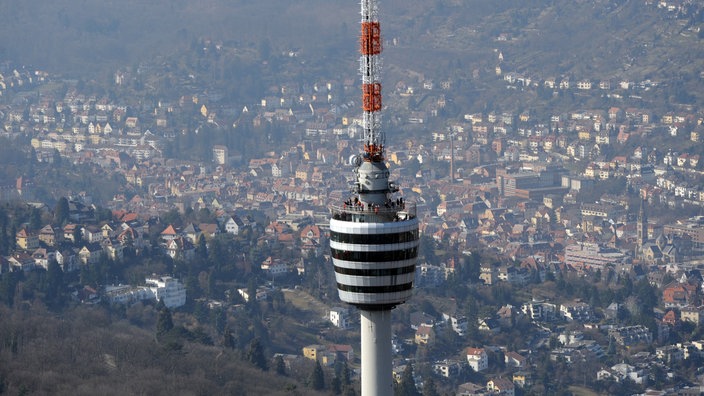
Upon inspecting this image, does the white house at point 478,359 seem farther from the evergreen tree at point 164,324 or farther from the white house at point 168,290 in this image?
the evergreen tree at point 164,324

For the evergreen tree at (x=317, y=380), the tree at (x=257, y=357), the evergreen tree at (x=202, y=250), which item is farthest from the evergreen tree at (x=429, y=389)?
the evergreen tree at (x=202, y=250)

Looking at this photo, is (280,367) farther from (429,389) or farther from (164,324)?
(429,389)

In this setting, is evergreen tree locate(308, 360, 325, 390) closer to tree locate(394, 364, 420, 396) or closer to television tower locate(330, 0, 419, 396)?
tree locate(394, 364, 420, 396)

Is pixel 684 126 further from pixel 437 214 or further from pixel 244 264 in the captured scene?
pixel 244 264

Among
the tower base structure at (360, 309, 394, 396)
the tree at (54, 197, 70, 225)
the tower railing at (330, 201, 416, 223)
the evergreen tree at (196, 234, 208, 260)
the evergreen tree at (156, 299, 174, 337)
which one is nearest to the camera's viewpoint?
the tower railing at (330, 201, 416, 223)

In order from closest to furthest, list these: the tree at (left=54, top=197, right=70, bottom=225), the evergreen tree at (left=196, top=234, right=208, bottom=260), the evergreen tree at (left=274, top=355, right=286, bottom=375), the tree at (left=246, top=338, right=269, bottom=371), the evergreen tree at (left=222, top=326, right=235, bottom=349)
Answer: the tree at (left=246, top=338, right=269, bottom=371)
the evergreen tree at (left=274, top=355, right=286, bottom=375)
the evergreen tree at (left=222, top=326, right=235, bottom=349)
the evergreen tree at (left=196, top=234, right=208, bottom=260)
the tree at (left=54, top=197, right=70, bottom=225)

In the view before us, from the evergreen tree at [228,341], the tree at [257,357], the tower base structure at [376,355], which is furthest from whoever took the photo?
the evergreen tree at [228,341]

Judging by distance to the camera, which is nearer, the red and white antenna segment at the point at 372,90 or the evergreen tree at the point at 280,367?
the red and white antenna segment at the point at 372,90

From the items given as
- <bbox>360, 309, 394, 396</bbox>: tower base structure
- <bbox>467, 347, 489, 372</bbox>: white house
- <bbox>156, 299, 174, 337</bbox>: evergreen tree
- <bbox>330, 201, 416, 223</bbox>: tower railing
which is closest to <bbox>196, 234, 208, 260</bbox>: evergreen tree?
<bbox>467, 347, 489, 372</bbox>: white house
